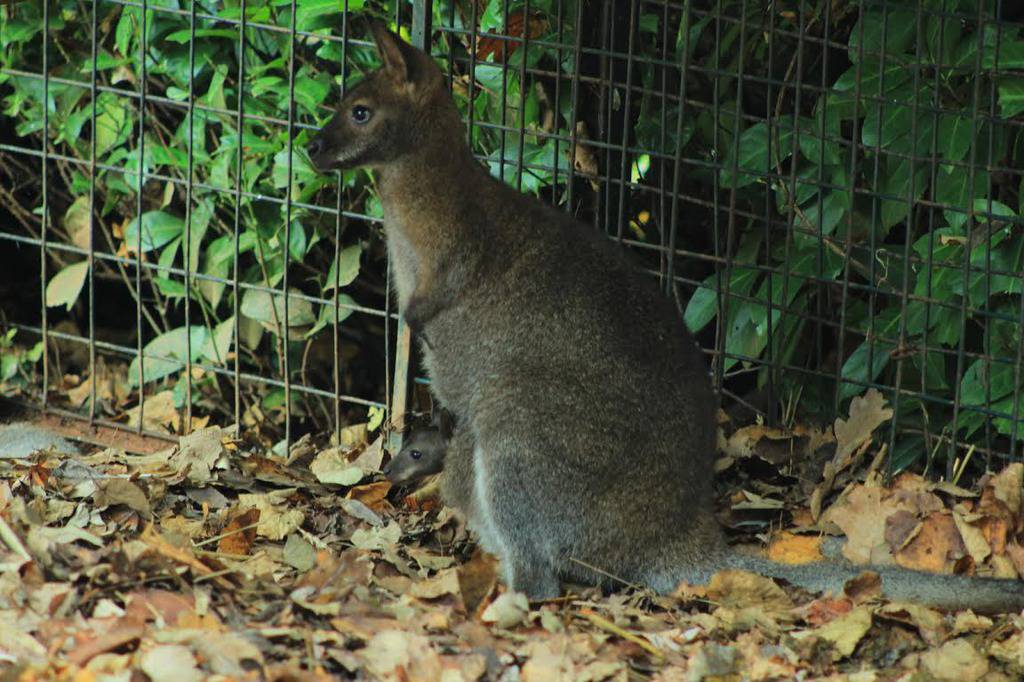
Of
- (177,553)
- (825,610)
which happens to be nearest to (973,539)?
(825,610)

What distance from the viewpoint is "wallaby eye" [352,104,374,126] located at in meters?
5.81

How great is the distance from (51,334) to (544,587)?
3.20 meters

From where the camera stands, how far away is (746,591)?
5.23 meters

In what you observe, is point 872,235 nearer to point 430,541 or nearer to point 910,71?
point 910,71

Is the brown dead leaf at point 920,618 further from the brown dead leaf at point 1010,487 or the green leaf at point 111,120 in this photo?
the green leaf at point 111,120

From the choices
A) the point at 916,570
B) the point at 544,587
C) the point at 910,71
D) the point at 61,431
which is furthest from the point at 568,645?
the point at 61,431

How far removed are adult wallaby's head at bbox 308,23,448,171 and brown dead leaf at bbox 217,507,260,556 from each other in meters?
1.37

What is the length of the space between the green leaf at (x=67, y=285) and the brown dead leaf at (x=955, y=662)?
4.63m

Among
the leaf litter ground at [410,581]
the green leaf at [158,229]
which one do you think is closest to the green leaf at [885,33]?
the leaf litter ground at [410,581]

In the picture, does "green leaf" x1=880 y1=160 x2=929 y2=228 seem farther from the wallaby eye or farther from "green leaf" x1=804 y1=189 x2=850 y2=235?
the wallaby eye

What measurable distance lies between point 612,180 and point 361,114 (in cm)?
114

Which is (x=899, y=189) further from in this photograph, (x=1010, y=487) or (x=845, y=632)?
(x=845, y=632)

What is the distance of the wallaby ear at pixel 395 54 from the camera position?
Answer: 571 centimetres

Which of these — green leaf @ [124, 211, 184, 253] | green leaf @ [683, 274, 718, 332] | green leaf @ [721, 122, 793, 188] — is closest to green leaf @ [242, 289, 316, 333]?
green leaf @ [124, 211, 184, 253]
